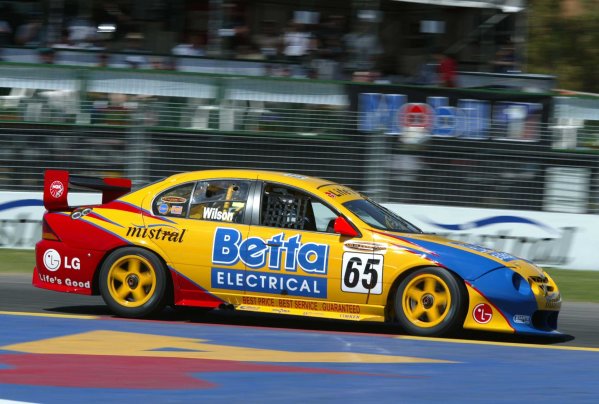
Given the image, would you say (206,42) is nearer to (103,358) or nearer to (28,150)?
(28,150)

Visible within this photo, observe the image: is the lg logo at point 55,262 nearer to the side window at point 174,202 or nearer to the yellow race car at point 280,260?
the yellow race car at point 280,260

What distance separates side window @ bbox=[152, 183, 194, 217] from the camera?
9.06m

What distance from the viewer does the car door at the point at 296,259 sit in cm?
856

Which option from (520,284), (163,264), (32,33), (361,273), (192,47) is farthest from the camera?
(192,47)

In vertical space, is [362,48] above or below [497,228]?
above

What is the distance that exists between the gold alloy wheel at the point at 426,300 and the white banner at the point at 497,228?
6.42 meters

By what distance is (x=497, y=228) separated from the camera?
1487 centimetres

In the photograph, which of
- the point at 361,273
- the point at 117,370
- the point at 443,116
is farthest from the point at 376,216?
the point at 443,116

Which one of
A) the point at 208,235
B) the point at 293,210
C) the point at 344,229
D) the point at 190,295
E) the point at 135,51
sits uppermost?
the point at 135,51

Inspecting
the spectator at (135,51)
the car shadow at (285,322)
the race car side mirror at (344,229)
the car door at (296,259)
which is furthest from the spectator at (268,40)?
the race car side mirror at (344,229)

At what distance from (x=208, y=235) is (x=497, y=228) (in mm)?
7104

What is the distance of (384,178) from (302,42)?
17.8 ft

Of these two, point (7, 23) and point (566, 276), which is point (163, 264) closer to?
point (566, 276)

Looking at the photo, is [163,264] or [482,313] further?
[163,264]
